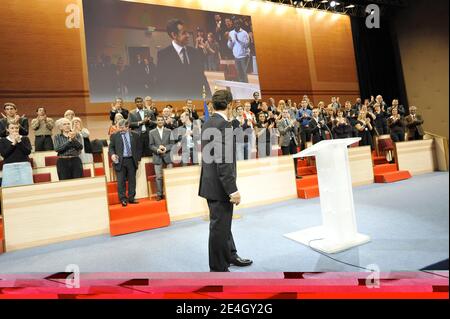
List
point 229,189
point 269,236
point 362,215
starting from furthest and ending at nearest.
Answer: point 362,215 → point 269,236 → point 229,189

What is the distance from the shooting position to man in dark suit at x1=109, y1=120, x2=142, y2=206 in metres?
3.53

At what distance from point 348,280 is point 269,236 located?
1.05 meters

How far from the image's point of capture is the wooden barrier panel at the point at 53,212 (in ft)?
9.83

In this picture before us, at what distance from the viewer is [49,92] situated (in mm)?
5680

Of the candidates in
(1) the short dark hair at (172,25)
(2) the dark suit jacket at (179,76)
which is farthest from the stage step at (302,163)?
(1) the short dark hair at (172,25)

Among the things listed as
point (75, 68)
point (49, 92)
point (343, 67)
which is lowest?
point (343, 67)

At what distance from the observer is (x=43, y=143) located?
453 cm

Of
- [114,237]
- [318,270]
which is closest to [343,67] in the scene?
[318,270]

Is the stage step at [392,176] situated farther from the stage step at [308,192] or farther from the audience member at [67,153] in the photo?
the audience member at [67,153]

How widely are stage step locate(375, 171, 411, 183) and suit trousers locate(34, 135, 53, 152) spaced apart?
5.40m

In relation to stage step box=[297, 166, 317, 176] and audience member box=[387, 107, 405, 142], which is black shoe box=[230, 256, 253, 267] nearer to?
stage step box=[297, 166, 317, 176]

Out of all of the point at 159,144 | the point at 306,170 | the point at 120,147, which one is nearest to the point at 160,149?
the point at 159,144

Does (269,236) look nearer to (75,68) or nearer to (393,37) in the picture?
(393,37)

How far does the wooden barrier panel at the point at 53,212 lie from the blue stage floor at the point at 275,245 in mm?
145
